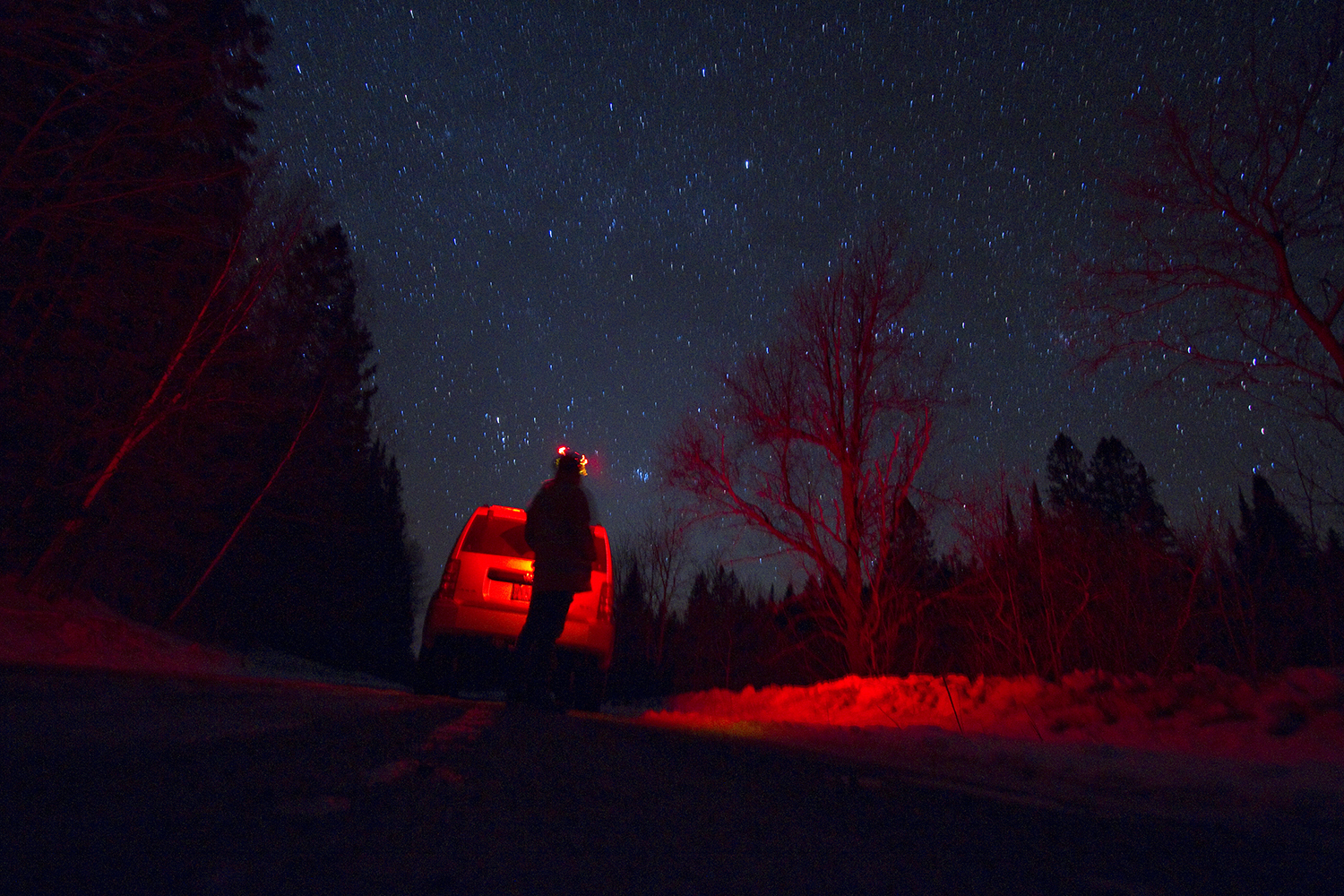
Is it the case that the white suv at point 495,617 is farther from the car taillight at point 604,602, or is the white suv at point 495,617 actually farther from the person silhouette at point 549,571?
the person silhouette at point 549,571

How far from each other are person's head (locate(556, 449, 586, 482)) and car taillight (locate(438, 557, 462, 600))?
218 centimetres

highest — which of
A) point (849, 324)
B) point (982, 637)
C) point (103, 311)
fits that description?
point (849, 324)

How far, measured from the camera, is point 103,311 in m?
10.9

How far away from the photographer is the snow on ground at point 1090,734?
2.59 meters

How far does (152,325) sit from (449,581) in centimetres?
882

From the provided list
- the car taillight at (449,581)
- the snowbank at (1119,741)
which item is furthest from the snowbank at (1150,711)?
the car taillight at (449,581)

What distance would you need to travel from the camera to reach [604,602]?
7316mm

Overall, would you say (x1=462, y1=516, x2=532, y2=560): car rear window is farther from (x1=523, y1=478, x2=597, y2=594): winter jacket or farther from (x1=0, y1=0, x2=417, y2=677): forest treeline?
(x1=0, y1=0, x2=417, y2=677): forest treeline

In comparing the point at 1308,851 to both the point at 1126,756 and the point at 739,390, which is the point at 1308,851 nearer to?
the point at 1126,756

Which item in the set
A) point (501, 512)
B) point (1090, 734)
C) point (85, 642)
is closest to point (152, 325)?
point (85, 642)

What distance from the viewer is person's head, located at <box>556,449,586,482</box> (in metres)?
5.54

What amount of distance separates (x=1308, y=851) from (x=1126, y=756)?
2230mm

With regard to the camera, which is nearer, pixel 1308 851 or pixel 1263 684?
pixel 1308 851

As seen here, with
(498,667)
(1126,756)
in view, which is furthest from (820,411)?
(1126,756)
